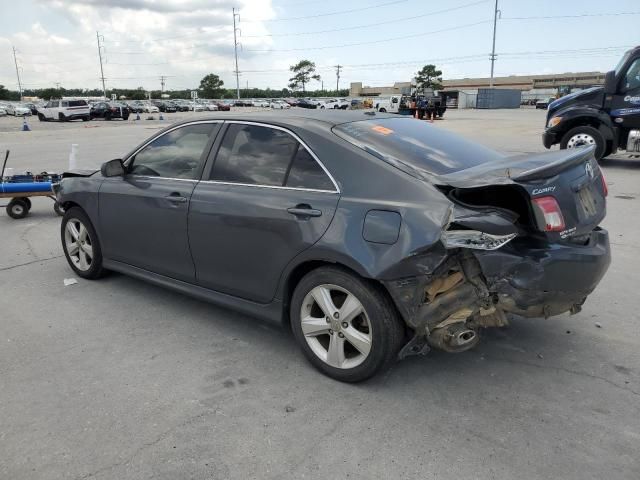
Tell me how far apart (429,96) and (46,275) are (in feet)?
128

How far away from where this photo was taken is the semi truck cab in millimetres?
11164

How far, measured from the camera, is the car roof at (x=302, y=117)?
11.9ft

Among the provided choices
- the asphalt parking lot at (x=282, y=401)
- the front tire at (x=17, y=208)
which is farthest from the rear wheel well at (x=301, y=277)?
the front tire at (x=17, y=208)

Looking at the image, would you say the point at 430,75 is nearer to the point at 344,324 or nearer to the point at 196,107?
the point at 196,107

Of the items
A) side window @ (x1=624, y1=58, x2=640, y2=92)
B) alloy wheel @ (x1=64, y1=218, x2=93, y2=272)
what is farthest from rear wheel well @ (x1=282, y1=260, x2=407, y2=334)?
side window @ (x1=624, y1=58, x2=640, y2=92)

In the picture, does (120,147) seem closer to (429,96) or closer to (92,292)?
(92,292)

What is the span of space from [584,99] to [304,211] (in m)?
11.0

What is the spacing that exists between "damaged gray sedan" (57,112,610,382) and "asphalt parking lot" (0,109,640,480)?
317 millimetres

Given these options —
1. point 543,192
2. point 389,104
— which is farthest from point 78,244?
point 389,104

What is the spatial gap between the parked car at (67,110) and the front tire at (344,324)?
4382 centimetres

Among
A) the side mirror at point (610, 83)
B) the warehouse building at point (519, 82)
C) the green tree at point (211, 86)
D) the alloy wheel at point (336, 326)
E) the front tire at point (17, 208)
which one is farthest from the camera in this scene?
the green tree at point (211, 86)

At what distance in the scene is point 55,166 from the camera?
1296 cm

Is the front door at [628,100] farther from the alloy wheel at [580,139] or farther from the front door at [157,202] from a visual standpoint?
the front door at [157,202]

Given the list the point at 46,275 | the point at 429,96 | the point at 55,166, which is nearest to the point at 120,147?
the point at 55,166
